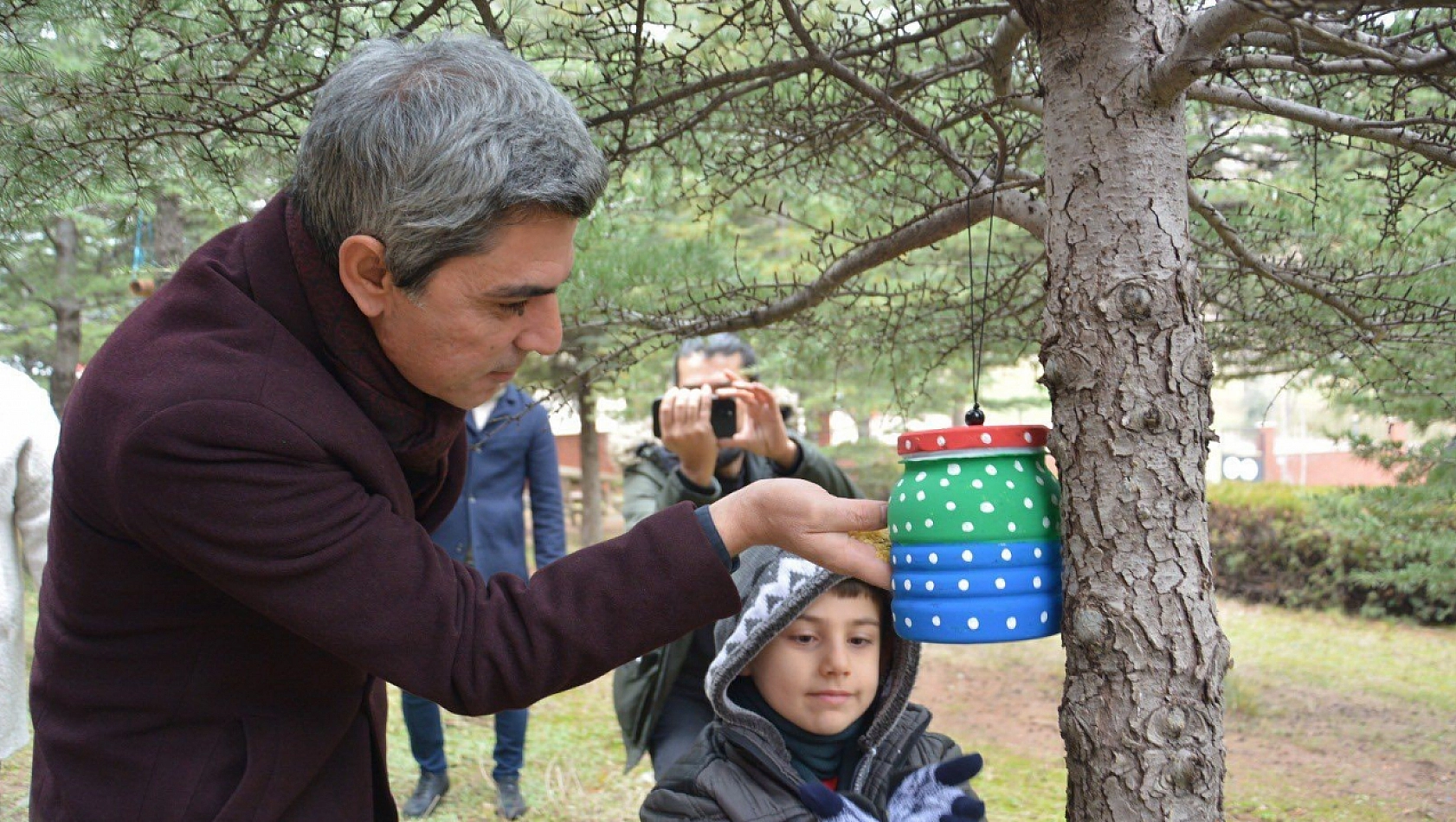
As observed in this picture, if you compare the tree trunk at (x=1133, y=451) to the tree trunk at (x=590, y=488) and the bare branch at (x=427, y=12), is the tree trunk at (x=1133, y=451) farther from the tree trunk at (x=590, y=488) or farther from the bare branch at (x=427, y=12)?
the tree trunk at (x=590, y=488)

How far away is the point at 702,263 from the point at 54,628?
7.88 ft

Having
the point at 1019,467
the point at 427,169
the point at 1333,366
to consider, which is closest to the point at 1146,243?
the point at 1019,467

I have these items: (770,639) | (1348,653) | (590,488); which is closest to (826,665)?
(770,639)

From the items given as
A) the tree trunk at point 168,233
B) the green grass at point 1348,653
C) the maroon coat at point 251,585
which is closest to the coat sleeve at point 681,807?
the maroon coat at point 251,585

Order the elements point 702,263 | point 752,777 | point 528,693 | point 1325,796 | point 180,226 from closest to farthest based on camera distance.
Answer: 1. point 528,693
2. point 752,777
3. point 702,263
4. point 1325,796
5. point 180,226

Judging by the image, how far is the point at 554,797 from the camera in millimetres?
4906

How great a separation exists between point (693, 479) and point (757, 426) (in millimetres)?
226

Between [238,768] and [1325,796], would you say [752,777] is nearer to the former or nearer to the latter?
[238,768]

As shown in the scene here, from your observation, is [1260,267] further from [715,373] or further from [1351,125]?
[715,373]

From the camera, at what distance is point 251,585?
142 centimetres

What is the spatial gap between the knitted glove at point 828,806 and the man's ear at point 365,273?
4.02ft

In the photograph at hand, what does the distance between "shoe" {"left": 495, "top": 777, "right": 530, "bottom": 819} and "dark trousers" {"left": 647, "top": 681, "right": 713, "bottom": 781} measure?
1938mm

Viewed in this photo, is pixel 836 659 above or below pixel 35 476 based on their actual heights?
below

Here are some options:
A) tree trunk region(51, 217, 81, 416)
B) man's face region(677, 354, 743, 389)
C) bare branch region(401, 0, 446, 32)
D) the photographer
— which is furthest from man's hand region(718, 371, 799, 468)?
tree trunk region(51, 217, 81, 416)
